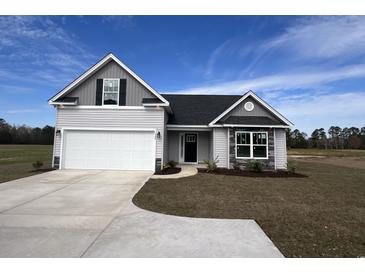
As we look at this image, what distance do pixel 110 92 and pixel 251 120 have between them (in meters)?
8.69

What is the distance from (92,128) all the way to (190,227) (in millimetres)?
10811

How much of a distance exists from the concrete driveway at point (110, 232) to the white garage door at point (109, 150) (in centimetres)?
659

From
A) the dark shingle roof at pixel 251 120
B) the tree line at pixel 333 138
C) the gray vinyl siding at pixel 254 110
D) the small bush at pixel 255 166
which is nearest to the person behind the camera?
the small bush at pixel 255 166

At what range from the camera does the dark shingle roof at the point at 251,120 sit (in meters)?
14.4

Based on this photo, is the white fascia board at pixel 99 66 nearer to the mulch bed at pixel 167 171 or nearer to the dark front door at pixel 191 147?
the mulch bed at pixel 167 171

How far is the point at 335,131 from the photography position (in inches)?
3962

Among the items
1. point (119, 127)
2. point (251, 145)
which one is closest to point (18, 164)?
point (119, 127)

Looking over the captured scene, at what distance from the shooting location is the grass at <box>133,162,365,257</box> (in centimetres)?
417

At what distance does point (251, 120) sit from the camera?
578 inches

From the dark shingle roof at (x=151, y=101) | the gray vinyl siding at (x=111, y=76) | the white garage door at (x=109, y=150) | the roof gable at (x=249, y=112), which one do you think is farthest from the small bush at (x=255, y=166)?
the gray vinyl siding at (x=111, y=76)

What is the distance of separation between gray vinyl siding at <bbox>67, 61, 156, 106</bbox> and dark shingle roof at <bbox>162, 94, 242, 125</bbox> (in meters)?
3.47

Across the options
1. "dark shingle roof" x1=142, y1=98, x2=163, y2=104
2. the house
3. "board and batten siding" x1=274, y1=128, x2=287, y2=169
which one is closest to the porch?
the house
